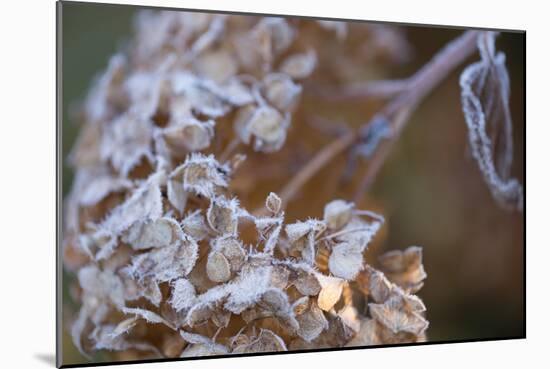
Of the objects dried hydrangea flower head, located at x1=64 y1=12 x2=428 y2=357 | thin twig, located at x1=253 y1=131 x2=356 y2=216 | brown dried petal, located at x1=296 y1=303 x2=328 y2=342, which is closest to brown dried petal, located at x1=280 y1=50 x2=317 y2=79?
dried hydrangea flower head, located at x1=64 y1=12 x2=428 y2=357

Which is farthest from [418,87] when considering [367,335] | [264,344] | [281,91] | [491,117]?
[264,344]

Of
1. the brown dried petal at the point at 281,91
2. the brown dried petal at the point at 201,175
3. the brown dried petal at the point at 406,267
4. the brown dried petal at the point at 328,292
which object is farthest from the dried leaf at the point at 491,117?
the brown dried petal at the point at 201,175

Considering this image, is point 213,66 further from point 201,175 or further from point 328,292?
point 328,292

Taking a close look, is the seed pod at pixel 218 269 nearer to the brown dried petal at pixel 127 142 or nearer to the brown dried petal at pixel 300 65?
the brown dried petal at pixel 127 142

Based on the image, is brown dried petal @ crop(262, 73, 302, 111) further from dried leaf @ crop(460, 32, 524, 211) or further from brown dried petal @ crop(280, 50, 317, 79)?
dried leaf @ crop(460, 32, 524, 211)
